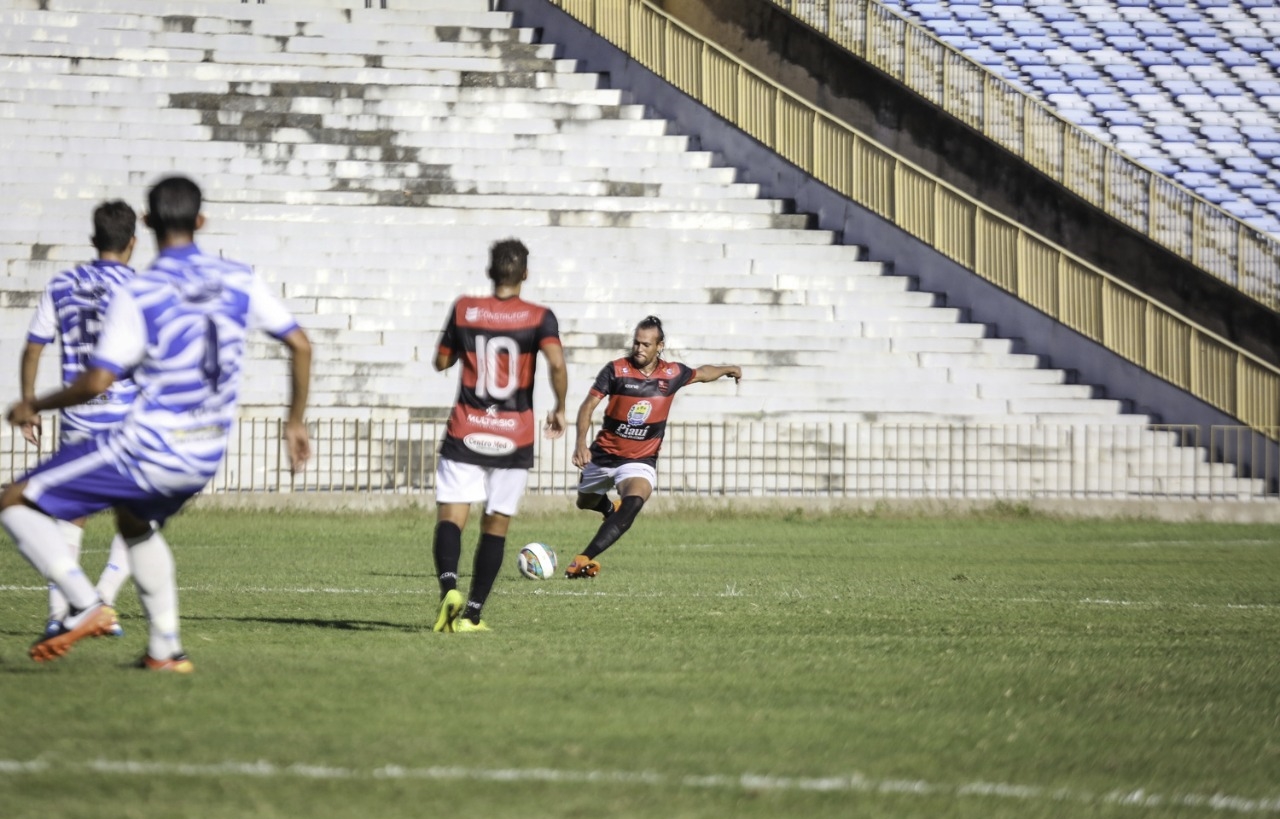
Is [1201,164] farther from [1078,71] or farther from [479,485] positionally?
[479,485]

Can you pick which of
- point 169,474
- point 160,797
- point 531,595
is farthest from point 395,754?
point 531,595

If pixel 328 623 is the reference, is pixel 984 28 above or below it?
above

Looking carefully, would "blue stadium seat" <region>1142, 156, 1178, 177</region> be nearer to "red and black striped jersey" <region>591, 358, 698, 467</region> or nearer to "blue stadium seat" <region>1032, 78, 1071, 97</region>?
"blue stadium seat" <region>1032, 78, 1071, 97</region>

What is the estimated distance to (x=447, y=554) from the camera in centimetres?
864

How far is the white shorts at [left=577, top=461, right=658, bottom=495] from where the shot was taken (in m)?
13.4

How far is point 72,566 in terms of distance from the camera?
6.69 metres

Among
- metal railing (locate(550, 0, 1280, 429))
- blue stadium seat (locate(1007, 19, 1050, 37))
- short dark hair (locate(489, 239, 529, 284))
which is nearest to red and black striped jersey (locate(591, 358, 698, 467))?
short dark hair (locate(489, 239, 529, 284))

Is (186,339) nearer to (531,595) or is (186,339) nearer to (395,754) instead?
(395,754)

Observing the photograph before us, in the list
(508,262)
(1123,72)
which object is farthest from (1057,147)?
(508,262)

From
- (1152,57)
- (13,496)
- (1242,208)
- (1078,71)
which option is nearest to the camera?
(13,496)

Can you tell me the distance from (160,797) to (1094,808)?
2422 mm

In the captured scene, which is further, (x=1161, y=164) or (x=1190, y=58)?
(x=1190, y=58)

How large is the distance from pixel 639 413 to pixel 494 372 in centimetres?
511

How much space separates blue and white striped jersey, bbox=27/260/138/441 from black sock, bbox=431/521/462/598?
166 centimetres
